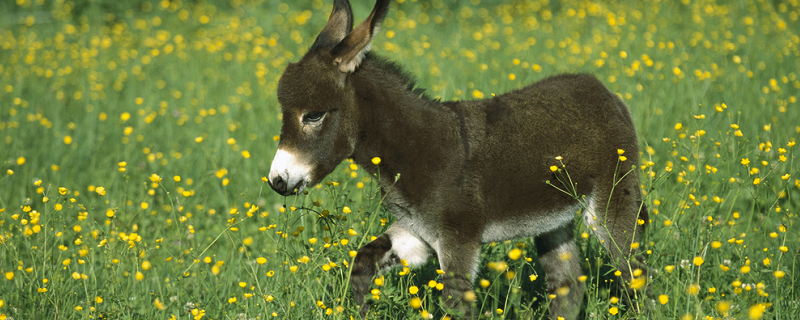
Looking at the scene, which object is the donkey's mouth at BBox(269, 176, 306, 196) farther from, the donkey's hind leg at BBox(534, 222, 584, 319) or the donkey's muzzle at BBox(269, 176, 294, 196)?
the donkey's hind leg at BBox(534, 222, 584, 319)

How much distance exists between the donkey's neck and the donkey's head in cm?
7

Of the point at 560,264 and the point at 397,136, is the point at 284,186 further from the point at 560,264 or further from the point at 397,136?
the point at 560,264

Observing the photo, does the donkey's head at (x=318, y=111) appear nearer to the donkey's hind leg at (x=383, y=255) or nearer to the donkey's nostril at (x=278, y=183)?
the donkey's nostril at (x=278, y=183)

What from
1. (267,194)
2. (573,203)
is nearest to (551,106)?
(573,203)

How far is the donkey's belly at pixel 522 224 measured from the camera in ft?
9.50

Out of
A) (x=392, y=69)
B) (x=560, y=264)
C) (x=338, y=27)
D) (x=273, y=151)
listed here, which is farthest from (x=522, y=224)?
(x=273, y=151)

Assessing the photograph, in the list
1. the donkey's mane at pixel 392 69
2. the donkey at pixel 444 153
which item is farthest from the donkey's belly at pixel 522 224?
the donkey's mane at pixel 392 69

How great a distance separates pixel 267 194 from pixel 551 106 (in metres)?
2.62

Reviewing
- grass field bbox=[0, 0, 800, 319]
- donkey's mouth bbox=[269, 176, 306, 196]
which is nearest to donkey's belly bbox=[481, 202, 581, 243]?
grass field bbox=[0, 0, 800, 319]

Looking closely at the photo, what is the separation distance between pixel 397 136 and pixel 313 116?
39 cm

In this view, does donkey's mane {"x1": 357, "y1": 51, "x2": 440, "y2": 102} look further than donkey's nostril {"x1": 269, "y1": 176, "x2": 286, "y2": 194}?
Yes

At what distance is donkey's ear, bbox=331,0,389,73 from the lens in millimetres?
2588

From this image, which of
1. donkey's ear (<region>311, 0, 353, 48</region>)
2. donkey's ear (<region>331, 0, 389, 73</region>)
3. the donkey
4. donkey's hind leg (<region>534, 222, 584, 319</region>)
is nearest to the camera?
donkey's ear (<region>331, 0, 389, 73</region>)

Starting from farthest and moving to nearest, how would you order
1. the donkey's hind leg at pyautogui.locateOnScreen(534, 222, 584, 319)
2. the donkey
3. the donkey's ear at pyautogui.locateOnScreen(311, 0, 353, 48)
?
the donkey's hind leg at pyautogui.locateOnScreen(534, 222, 584, 319) → the donkey's ear at pyautogui.locateOnScreen(311, 0, 353, 48) → the donkey
